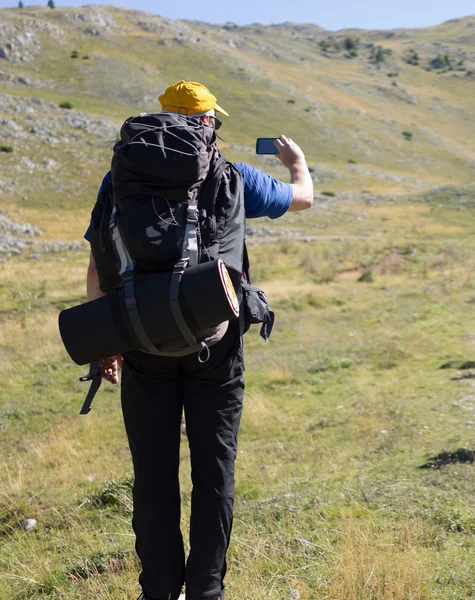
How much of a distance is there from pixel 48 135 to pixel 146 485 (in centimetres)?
3994

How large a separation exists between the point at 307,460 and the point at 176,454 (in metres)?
2.79

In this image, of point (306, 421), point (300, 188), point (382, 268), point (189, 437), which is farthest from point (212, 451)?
point (382, 268)

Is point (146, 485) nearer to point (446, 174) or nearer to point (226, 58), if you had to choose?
point (446, 174)

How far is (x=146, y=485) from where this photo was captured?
2365mm

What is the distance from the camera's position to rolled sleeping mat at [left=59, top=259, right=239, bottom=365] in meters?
2.02

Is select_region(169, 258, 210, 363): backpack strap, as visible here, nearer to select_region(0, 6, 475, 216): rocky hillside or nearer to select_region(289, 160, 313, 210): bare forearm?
select_region(289, 160, 313, 210): bare forearm

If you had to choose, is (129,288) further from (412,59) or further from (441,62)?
(412,59)

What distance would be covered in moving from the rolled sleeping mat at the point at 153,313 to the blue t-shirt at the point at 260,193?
40 centimetres

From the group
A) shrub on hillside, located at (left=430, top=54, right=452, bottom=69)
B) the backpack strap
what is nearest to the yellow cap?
the backpack strap

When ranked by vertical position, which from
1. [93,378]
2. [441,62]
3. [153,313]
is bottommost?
[93,378]

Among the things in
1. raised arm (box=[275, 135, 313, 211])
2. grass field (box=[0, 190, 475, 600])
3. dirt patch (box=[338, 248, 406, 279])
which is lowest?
dirt patch (box=[338, 248, 406, 279])

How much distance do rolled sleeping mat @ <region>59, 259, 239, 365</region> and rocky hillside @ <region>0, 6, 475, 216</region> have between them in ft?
100.0

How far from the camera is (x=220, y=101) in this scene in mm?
59406

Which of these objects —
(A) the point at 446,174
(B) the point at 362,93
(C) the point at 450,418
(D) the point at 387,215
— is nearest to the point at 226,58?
(B) the point at 362,93
